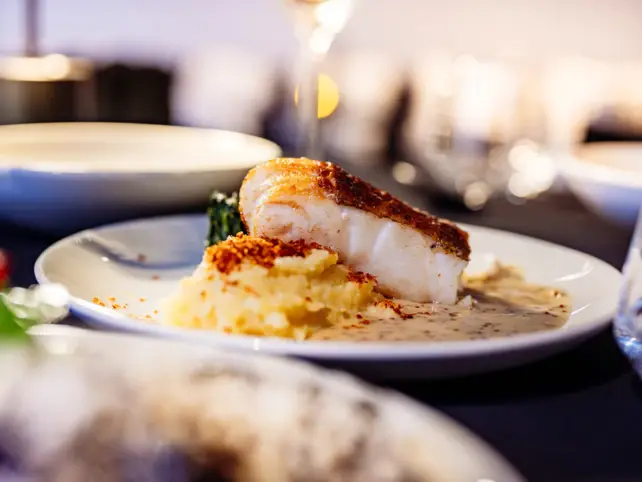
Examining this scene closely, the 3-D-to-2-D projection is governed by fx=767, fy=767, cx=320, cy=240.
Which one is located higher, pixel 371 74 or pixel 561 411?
pixel 561 411

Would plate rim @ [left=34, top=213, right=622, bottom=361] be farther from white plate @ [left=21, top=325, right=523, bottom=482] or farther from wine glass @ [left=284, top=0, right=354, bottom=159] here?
wine glass @ [left=284, top=0, right=354, bottom=159]

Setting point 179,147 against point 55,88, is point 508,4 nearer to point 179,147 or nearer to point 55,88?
point 55,88

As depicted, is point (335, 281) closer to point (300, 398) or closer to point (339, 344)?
point (339, 344)

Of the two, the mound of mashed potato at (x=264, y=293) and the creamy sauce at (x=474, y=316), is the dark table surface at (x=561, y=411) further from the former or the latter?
the mound of mashed potato at (x=264, y=293)

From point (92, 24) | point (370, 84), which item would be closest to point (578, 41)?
point (370, 84)

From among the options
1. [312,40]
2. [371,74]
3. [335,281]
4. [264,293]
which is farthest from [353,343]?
[371,74]

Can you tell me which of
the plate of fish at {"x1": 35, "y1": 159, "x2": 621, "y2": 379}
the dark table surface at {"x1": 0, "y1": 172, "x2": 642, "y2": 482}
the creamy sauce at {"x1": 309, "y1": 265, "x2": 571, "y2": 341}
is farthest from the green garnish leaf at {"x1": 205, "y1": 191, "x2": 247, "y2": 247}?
the dark table surface at {"x1": 0, "y1": 172, "x2": 642, "y2": 482}

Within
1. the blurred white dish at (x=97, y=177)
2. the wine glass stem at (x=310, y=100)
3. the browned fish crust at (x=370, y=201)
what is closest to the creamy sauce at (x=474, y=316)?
the browned fish crust at (x=370, y=201)

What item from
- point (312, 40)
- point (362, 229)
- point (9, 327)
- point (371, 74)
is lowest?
point (371, 74)
